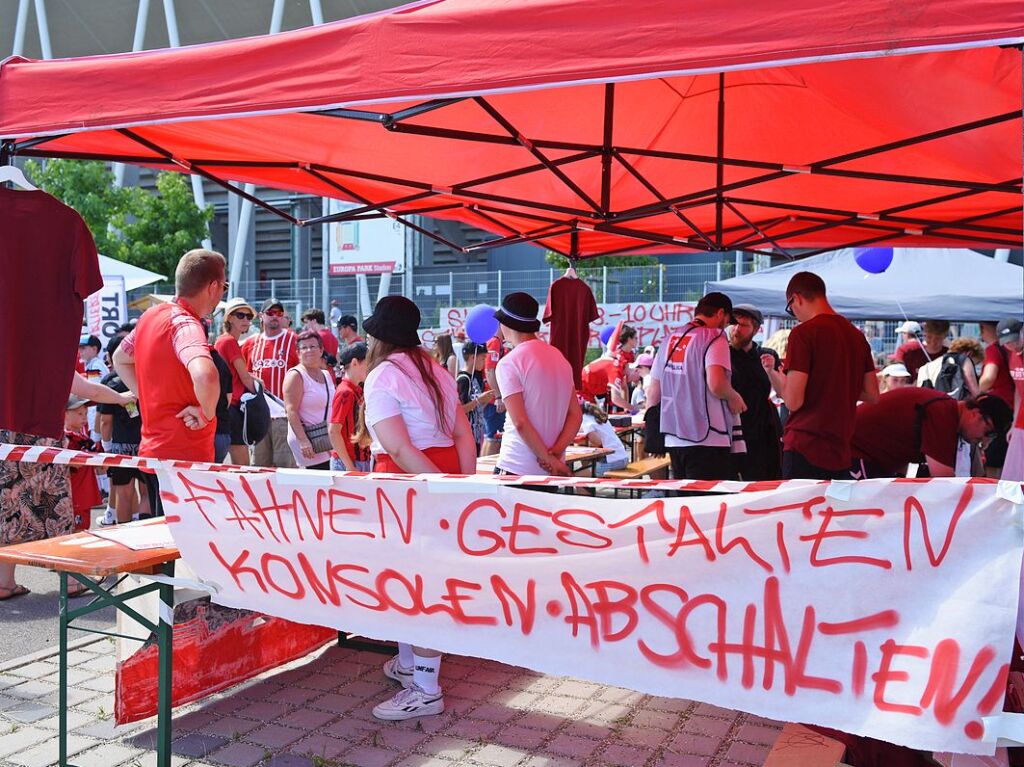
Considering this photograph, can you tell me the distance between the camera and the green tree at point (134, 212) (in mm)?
23391

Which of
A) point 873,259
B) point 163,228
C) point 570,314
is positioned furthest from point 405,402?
point 163,228

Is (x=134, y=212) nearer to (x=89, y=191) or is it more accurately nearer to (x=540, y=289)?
(x=89, y=191)

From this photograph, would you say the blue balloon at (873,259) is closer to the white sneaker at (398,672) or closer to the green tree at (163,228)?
the white sneaker at (398,672)

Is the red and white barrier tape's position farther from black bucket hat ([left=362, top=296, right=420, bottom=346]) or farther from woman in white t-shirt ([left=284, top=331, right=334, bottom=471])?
woman in white t-shirt ([left=284, top=331, right=334, bottom=471])

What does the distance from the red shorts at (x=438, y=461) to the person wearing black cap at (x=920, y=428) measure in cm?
226

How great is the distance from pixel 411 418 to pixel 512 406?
→ 90cm

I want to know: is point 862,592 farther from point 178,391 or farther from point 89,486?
point 89,486


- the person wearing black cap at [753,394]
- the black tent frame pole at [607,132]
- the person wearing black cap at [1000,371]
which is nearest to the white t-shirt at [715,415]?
the person wearing black cap at [753,394]

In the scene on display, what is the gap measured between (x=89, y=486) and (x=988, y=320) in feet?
31.4

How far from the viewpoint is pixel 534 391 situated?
467 cm

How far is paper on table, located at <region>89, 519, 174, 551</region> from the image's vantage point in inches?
137

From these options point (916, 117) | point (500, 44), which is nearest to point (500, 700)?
point (500, 44)

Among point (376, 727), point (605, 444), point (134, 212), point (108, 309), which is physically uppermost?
point (134, 212)

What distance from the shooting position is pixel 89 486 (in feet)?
23.4
